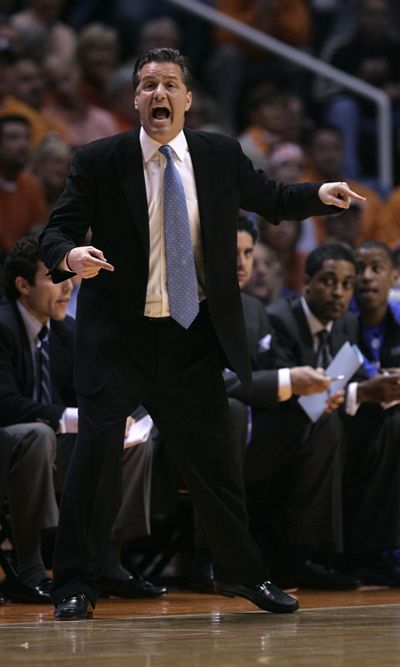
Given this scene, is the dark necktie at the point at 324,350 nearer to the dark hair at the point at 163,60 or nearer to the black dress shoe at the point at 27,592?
the black dress shoe at the point at 27,592

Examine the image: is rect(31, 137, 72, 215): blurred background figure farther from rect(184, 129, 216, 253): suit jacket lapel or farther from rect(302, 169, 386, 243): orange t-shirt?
rect(184, 129, 216, 253): suit jacket lapel

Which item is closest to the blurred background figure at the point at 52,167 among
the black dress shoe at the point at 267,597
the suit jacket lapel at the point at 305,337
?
the suit jacket lapel at the point at 305,337

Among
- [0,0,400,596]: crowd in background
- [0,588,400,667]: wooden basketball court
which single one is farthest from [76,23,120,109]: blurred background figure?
[0,588,400,667]: wooden basketball court

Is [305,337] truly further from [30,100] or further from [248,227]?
[30,100]

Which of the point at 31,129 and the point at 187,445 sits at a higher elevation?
the point at 31,129

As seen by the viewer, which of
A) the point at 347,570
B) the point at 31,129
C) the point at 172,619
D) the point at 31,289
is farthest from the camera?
the point at 31,129

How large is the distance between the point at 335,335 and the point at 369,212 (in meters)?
3.15

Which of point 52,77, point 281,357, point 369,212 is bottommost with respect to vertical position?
point 281,357

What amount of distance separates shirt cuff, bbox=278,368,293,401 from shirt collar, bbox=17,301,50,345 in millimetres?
904

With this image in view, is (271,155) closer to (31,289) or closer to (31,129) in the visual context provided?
(31,129)

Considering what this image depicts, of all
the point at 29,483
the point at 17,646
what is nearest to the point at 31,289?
the point at 29,483

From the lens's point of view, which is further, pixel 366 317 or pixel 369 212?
pixel 369 212

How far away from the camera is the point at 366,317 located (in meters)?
5.67

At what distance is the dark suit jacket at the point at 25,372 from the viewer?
473cm
